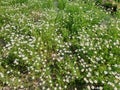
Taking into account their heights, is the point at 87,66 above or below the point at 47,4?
below

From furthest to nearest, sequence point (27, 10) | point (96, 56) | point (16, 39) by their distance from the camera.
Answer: point (27, 10) → point (16, 39) → point (96, 56)

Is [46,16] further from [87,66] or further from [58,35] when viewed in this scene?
[87,66]

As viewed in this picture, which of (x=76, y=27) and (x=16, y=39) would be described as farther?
(x=76, y=27)

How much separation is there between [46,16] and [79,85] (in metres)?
3.44

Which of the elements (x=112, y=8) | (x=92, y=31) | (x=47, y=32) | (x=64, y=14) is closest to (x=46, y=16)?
(x=64, y=14)

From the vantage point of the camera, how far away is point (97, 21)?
902 cm

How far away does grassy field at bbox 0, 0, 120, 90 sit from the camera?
6.46m

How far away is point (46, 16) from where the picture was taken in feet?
30.0

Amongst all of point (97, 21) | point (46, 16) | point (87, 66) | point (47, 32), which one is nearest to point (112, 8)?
point (97, 21)

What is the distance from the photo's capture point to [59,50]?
24.5ft

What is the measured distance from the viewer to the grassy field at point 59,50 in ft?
21.2

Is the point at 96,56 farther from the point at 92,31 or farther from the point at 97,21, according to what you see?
the point at 97,21

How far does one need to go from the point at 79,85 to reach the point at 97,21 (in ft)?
10.5

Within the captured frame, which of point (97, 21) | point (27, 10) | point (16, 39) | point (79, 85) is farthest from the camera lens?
point (27, 10)
